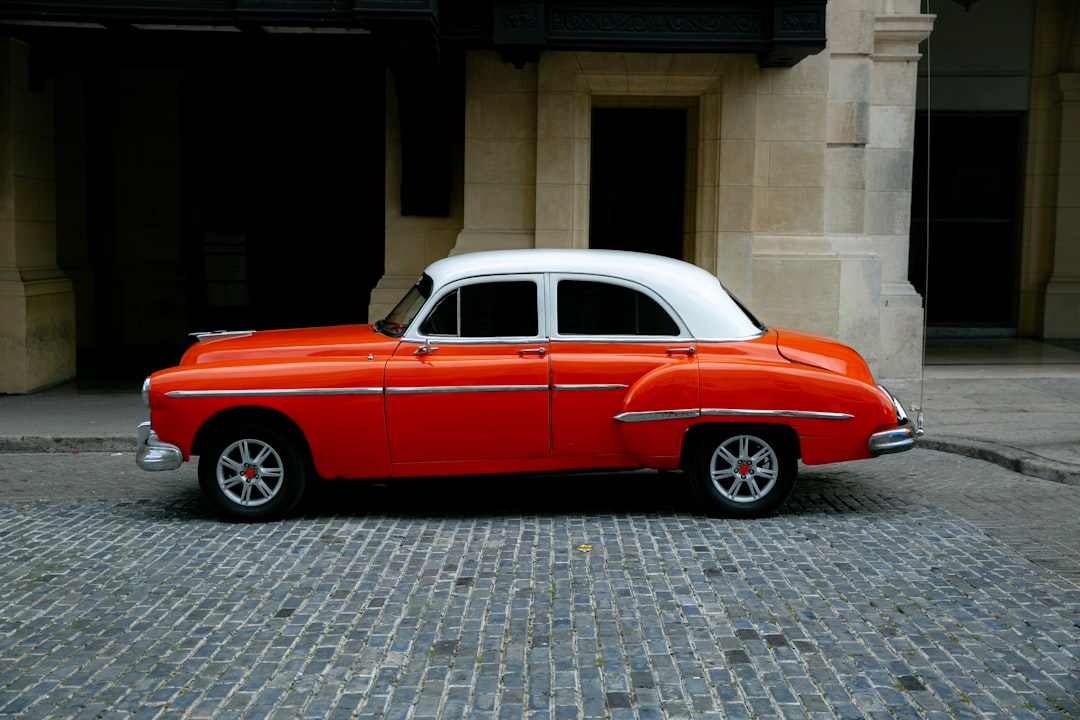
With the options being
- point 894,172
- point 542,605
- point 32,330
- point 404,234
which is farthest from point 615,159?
point 542,605

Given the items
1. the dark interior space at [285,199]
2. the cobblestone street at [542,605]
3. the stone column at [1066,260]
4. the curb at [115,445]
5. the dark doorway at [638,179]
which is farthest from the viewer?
the stone column at [1066,260]

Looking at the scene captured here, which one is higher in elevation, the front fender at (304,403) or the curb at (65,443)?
the front fender at (304,403)

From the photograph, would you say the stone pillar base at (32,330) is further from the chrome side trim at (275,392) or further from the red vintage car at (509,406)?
the chrome side trim at (275,392)

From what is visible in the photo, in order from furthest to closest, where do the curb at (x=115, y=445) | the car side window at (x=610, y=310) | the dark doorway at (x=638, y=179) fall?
the dark doorway at (x=638, y=179) < the curb at (x=115, y=445) < the car side window at (x=610, y=310)

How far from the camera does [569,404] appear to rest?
7.40 m

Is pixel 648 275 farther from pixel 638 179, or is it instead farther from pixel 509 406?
pixel 638 179

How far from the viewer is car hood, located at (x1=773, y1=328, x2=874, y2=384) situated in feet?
24.8

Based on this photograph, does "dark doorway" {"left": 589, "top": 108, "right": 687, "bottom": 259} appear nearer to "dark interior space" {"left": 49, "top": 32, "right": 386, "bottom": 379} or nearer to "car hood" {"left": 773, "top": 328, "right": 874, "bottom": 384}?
"dark interior space" {"left": 49, "top": 32, "right": 386, "bottom": 379}

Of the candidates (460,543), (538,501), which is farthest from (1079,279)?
(460,543)

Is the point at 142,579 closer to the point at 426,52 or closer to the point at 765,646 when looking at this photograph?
the point at 765,646

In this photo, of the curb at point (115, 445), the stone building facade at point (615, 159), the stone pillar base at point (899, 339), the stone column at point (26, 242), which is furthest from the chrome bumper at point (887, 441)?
the stone column at point (26, 242)

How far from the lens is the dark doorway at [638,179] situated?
14.2 meters

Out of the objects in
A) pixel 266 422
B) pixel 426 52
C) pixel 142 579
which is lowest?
pixel 142 579

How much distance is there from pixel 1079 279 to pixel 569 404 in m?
13.4
